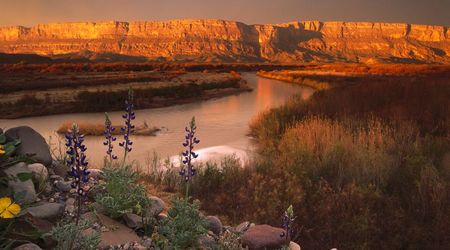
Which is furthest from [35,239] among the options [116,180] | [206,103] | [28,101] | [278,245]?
[206,103]

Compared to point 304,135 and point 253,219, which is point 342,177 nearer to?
point 253,219

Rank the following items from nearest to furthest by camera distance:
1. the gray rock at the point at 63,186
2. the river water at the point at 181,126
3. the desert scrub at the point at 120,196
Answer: the desert scrub at the point at 120,196 → the gray rock at the point at 63,186 → the river water at the point at 181,126

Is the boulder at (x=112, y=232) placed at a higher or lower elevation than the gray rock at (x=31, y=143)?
lower

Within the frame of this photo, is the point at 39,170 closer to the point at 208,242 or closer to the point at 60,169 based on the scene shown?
the point at 60,169

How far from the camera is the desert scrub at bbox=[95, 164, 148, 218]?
16.3 ft

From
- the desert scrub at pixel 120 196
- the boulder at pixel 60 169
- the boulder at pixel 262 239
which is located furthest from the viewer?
the boulder at pixel 60 169

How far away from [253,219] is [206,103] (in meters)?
23.4

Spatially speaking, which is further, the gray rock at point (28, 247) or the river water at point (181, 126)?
the river water at point (181, 126)

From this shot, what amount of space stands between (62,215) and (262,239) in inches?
90.1

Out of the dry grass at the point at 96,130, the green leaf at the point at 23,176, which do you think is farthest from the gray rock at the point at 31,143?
the dry grass at the point at 96,130

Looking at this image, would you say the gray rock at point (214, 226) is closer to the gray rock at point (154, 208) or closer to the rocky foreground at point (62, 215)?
the rocky foreground at point (62, 215)

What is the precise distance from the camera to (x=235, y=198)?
307 inches

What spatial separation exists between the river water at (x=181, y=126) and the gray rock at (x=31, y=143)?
3.05m

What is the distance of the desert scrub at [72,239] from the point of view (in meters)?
3.95
